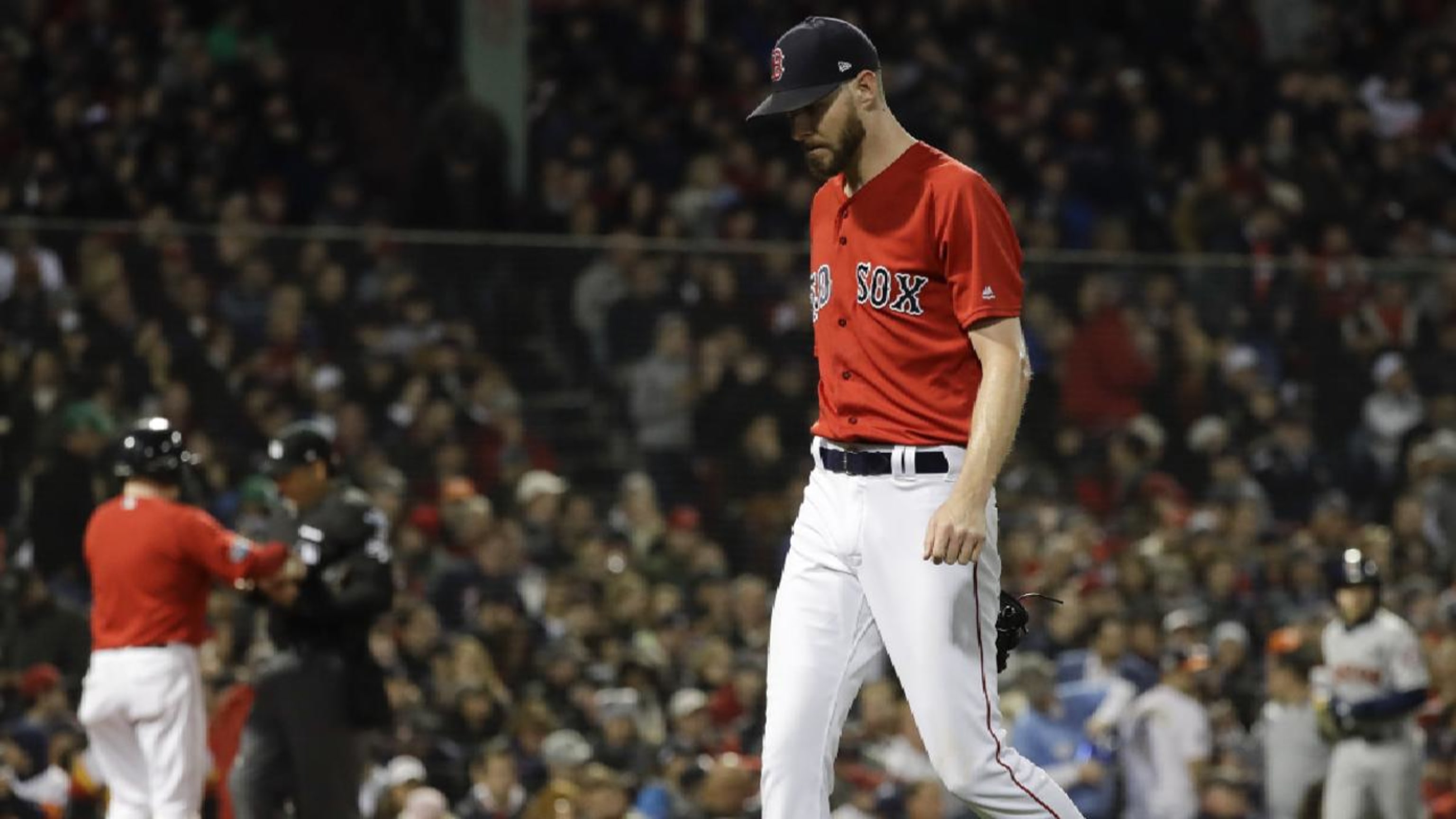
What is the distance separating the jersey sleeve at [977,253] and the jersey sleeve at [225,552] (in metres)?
2.87

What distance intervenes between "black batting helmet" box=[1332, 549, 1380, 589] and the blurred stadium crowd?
0.86 m

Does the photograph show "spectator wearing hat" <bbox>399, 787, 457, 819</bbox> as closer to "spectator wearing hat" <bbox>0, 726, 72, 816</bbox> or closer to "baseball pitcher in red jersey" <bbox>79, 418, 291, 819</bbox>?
"spectator wearing hat" <bbox>0, 726, 72, 816</bbox>

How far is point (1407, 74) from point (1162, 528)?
6.89 meters

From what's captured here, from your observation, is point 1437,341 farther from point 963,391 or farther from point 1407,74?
point 963,391

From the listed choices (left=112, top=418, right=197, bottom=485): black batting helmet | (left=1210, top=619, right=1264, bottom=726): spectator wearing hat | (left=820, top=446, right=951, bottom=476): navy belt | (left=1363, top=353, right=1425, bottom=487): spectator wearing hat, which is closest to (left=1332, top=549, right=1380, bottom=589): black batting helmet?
(left=1210, top=619, right=1264, bottom=726): spectator wearing hat

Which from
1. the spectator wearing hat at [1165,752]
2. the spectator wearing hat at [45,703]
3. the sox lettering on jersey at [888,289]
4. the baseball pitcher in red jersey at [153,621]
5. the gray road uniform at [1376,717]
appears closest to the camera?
the sox lettering on jersey at [888,289]

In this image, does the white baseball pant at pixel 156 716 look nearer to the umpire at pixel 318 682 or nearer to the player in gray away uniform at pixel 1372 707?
the umpire at pixel 318 682

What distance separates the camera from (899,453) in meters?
4.74

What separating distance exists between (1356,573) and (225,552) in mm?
5301

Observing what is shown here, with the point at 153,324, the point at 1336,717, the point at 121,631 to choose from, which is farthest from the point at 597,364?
the point at 121,631

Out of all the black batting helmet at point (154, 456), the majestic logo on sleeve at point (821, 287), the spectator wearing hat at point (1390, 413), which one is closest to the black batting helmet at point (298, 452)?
the black batting helmet at point (154, 456)

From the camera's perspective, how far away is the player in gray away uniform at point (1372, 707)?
10.2 m

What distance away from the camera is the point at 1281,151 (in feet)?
54.6

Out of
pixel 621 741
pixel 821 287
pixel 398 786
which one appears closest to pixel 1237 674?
pixel 621 741
